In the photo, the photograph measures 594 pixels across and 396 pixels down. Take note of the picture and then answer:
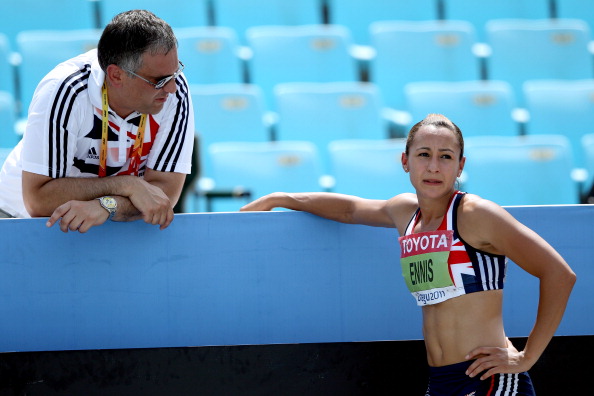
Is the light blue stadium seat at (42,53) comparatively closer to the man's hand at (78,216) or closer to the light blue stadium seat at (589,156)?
the man's hand at (78,216)

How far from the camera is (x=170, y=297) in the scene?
2881mm

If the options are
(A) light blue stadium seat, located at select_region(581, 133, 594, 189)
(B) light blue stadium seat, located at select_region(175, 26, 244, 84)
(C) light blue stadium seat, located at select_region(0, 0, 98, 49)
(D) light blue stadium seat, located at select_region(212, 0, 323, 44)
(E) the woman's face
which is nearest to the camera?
(E) the woman's face

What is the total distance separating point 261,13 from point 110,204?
12.2ft

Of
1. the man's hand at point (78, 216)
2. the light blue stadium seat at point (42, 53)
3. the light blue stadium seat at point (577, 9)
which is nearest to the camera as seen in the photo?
the man's hand at point (78, 216)

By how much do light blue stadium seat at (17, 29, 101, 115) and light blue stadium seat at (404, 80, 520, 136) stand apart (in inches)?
80.5

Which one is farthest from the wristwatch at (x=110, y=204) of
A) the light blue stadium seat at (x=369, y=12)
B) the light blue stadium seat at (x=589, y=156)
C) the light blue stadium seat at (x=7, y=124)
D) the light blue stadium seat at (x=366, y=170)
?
the light blue stadium seat at (x=369, y=12)

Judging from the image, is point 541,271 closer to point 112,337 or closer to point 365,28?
point 112,337

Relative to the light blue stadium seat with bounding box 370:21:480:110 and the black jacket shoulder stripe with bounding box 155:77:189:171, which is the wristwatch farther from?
the light blue stadium seat with bounding box 370:21:480:110

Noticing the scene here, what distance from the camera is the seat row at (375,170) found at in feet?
15.5

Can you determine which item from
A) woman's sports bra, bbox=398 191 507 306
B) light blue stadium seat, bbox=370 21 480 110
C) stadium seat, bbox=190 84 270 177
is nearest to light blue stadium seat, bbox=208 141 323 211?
stadium seat, bbox=190 84 270 177

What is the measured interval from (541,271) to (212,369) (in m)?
1.16

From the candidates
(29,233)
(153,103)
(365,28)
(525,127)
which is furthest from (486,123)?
(29,233)

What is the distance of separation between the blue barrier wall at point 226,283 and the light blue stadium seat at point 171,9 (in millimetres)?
3326

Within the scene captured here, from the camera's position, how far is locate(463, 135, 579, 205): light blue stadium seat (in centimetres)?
487
